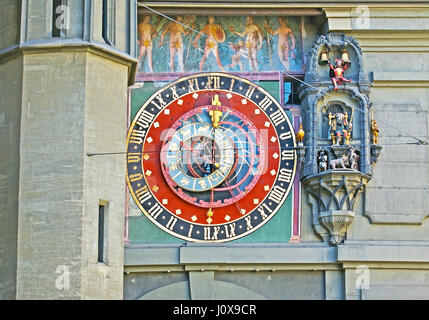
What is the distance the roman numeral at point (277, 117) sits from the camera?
2502 centimetres

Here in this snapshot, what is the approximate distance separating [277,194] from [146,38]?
10.0ft

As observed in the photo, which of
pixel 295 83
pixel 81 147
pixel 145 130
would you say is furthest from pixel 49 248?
pixel 295 83

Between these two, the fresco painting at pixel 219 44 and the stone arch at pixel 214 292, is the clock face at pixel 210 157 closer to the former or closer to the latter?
the fresco painting at pixel 219 44

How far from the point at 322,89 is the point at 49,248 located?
4836 millimetres

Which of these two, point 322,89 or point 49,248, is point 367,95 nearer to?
point 322,89

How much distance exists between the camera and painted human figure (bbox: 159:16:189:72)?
25281 mm

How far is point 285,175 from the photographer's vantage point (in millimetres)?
24781

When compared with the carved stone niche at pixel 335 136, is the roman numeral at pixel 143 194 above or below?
below

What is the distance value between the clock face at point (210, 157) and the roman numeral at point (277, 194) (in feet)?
0.05

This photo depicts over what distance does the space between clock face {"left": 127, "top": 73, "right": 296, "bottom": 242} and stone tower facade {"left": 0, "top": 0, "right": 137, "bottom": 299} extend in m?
0.99

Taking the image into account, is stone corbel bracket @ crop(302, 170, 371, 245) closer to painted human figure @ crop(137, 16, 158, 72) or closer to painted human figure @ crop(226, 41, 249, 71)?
painted human figure @ crop(226, 41, 249, 71)

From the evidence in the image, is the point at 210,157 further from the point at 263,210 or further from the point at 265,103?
the point at 265,103

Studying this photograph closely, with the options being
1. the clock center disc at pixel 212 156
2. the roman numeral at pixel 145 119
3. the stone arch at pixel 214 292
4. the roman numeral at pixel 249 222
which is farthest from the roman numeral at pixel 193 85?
the stone arch at pixel 214 292

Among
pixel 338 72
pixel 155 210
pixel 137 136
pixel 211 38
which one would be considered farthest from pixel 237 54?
pixel 155 210
